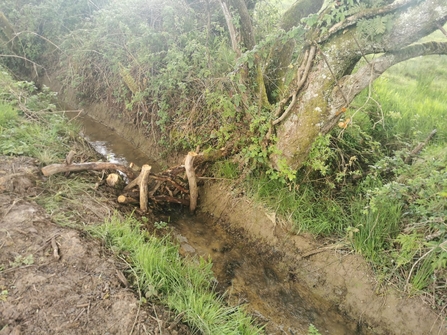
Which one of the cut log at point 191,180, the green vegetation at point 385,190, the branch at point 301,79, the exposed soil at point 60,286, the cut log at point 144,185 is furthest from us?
the cut log at point 191,180

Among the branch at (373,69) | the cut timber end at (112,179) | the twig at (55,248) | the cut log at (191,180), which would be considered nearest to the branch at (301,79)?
the branch at (373,69)

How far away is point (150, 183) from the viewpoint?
4016mm

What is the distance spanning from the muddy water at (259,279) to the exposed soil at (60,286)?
104cm

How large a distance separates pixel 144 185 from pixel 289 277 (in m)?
1.97

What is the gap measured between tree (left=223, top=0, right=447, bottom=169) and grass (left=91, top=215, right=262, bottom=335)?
1.47m

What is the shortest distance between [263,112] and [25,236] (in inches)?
103

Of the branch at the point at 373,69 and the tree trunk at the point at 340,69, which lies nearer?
the tree trunk at the point at 340,69

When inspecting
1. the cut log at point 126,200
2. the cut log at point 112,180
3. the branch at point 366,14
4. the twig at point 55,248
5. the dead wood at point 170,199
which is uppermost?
the branch at point 366,14

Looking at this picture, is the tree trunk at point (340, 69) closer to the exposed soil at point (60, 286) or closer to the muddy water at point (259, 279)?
the muddy water at point (259, 279)

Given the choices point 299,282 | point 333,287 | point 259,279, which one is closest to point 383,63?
point 333,287

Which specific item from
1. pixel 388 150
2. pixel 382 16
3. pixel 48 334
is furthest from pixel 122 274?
pixel 388 150

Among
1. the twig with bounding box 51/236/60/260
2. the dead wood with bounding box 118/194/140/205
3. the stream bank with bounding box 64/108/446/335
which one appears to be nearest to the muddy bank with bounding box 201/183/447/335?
the stream bank with bounding box 64/108/446/335

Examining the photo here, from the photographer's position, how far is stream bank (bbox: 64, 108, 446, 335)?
2.85 metres

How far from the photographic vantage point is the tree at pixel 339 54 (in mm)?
2371
